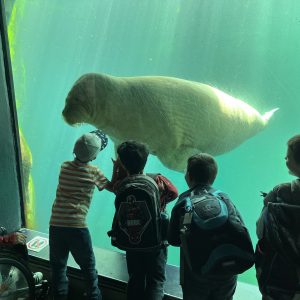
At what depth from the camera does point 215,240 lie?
158 centimetres

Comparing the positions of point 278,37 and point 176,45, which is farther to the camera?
point 176,45

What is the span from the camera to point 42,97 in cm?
3297

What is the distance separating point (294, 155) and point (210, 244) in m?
0.60

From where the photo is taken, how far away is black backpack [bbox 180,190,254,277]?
157 centimetres

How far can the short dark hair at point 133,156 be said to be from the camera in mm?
1946

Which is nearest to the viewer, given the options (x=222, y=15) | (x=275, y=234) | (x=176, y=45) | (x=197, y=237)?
(x=275, y=234)

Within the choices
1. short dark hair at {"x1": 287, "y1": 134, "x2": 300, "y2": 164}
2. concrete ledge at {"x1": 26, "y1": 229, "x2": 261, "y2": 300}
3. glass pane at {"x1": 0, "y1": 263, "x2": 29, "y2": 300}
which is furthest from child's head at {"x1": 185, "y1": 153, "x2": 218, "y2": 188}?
glass pane at {"x1": 0, "y1": 263, "x2": 29, "y2": 300}

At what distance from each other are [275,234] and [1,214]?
2.56 m

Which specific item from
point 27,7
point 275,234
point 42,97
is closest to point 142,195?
point 275,234

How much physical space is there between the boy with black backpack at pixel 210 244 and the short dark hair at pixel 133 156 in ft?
1.23

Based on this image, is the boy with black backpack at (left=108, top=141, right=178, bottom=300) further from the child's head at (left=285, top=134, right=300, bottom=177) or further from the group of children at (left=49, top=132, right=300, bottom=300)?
the child's head at (left=285, top=134, right=300, bottom=177)

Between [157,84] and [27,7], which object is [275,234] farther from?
[27,7]

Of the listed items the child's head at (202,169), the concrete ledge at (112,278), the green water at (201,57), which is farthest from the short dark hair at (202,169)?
the green water at (201,57)

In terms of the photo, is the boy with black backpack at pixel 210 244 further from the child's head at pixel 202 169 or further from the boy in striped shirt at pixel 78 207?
the boy in striped shirt at pixel 78 207
